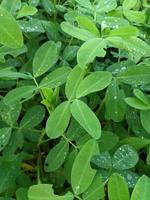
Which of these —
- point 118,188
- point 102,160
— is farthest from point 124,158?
point 118,188

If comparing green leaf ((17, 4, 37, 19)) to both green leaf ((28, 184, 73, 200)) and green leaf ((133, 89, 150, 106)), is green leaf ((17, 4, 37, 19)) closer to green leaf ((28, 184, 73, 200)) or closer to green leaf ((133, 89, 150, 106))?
green leaf ((133, 89, 150, 106))

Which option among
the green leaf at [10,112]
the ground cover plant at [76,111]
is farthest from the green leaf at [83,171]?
the green leaf at [10,112]

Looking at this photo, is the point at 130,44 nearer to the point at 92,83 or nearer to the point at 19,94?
the point at 92,83

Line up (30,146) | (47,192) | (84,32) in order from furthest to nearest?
(30,146)
(84,32)
(47,192)

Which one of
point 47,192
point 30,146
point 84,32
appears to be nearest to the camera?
point 47,192

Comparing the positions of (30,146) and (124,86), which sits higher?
(124,86)

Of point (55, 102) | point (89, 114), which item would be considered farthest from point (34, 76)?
point (89, 114)

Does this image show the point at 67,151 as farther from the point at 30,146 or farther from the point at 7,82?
the point at 7,82

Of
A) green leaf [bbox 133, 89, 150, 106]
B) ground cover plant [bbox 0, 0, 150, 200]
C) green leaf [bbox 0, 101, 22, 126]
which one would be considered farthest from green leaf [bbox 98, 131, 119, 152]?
green leaf [bbox 0, 101, 22, 126]
